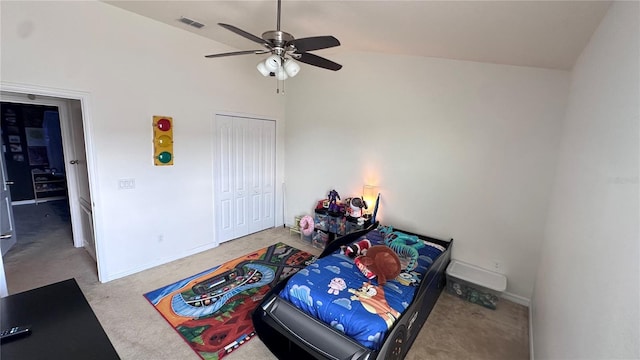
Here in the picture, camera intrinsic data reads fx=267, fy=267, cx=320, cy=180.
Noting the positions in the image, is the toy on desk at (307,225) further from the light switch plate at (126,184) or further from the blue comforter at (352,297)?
the light switch plate at (126,184)

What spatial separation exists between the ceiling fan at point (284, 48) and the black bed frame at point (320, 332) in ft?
6.23

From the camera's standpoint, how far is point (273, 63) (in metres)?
1.98

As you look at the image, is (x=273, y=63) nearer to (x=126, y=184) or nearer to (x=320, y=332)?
(x=320, y=332)

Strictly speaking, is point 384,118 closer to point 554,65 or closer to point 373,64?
point 373,64

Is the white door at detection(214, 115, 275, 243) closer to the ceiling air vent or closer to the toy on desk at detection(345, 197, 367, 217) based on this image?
the ceiling air vent

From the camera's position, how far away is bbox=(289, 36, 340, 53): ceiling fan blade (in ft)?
5.72

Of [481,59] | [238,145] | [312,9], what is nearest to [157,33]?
[238,145]

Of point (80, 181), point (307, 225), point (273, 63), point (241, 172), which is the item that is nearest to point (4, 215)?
point (80, 181)

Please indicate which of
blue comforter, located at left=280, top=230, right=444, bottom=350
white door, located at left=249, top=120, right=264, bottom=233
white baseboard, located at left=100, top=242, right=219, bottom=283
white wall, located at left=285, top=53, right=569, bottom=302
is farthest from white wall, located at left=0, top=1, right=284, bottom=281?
blue comforter, located at left=280, top=230, right=444, bottom=350

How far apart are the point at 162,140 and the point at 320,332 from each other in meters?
2.99

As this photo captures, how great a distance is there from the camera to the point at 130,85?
10.2ft

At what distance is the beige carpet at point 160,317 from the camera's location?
2309 millimetres

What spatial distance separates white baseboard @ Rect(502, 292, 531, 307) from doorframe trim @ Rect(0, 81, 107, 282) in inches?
188

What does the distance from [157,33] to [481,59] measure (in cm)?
377
